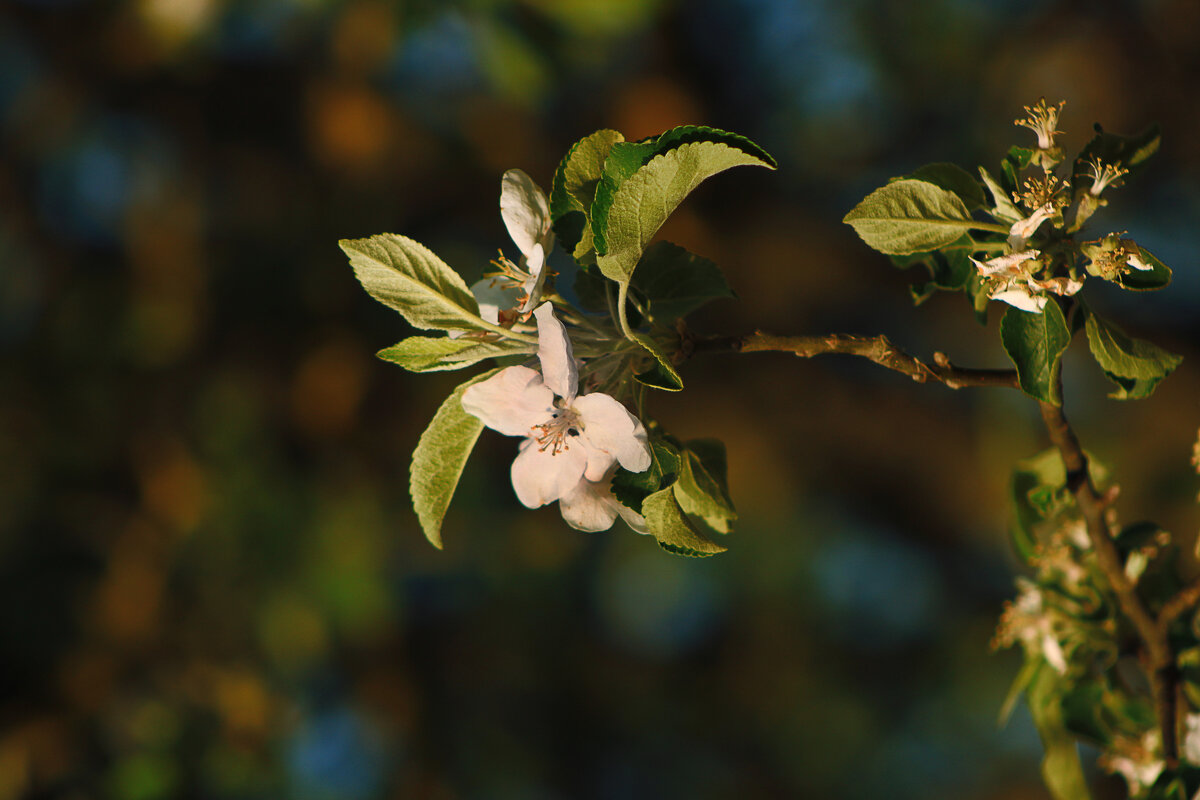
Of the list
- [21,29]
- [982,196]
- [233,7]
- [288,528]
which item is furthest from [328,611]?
[982,196]

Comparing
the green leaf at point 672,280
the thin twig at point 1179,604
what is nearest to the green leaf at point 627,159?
the green leaf at point 672,280

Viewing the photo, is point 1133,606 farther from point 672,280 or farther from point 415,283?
point 415,283

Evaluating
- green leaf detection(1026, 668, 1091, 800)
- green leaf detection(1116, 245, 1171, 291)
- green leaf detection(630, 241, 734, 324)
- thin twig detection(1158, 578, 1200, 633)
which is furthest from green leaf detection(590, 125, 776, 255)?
green leaf detection(1026, 668, 1091, 800)

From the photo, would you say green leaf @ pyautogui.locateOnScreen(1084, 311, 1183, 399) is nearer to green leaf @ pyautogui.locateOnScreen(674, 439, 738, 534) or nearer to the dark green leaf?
the dark green leaf

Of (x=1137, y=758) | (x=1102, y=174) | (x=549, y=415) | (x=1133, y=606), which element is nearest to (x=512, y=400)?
(x=549, y=415)

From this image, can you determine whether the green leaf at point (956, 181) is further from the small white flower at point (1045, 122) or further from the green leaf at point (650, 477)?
the green leaf at point (650, 477)
